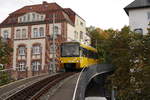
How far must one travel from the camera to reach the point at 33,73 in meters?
38.3

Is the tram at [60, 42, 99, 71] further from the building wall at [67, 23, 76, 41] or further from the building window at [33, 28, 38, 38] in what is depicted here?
the building window at [33, 28, 38, 38]

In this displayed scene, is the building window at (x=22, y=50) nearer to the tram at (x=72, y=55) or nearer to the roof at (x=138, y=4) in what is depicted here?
the roof at (x=138, y=4)

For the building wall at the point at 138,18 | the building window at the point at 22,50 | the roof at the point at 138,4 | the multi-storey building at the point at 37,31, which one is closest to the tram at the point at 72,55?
the building wall at the point at 138,18

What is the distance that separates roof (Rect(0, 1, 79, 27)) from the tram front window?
25784 mm

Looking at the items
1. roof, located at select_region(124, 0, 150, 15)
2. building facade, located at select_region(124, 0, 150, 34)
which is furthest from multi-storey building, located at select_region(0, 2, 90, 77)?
building facade, located at select_region(124, 0, 150, 34)

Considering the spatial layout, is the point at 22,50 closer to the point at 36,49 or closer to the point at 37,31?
the point at 36,49

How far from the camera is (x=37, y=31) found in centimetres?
6619

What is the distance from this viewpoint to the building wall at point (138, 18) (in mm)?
48688

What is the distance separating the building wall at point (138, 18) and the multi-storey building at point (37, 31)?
1742 cm

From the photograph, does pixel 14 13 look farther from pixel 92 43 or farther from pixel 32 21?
pixel 92 43

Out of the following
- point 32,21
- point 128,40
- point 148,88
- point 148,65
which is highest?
point 32,21

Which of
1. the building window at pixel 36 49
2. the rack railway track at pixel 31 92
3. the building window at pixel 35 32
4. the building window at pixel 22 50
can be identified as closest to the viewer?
the rack railway track at pixel 31 92

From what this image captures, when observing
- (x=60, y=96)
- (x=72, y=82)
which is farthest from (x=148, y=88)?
(x=60, y=96)

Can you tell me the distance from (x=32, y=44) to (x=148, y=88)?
40.7 m
